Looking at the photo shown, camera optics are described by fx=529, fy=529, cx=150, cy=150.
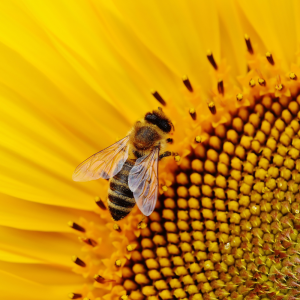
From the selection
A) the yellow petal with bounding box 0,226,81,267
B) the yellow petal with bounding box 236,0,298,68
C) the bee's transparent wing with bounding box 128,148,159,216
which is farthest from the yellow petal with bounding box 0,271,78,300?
the yellow petal with bounding box 236,0,298,68

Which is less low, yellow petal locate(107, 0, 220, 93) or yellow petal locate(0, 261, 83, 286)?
yellow petal locate(107, 0, 220, 93)

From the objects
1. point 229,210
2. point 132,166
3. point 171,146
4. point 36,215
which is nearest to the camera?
point 132,166

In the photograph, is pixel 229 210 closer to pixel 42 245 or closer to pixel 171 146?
pixel 171 146

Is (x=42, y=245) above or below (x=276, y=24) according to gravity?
below

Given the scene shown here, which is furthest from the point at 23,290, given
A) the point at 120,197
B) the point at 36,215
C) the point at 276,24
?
the point at 276,24

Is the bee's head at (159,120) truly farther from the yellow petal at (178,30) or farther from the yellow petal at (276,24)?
the yellow petal at (276,24)

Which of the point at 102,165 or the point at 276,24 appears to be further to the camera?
the point at 276,24

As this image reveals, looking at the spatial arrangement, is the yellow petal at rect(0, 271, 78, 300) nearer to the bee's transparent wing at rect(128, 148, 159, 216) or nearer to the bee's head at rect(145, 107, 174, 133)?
the bee's transparent wing at rect(128, 148, 159, 216)
